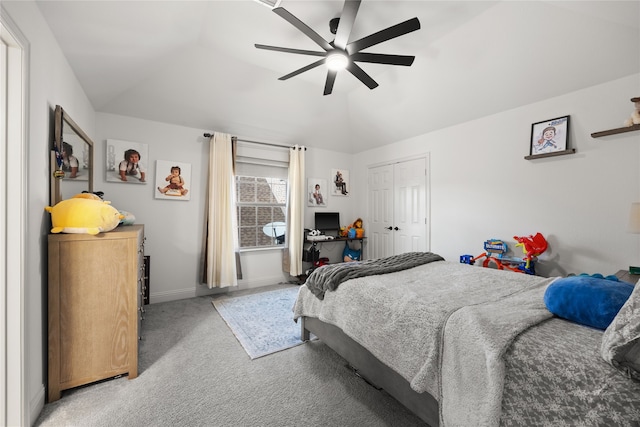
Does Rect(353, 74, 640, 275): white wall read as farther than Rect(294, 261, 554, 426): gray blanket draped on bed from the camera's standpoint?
Yes

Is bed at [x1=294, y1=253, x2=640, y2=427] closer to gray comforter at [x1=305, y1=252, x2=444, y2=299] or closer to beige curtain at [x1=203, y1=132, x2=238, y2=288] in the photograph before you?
gray comforter at [x1=305, y1=252, x2=444, y2=299]

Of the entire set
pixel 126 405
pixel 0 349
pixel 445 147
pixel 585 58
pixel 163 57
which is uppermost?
pixel 163 57

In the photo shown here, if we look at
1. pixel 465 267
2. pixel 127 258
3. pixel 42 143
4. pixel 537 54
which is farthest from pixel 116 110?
pixel 537 54

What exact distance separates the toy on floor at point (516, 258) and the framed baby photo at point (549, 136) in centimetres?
92

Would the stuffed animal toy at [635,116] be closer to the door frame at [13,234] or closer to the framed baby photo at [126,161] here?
the door frame at [13,234]

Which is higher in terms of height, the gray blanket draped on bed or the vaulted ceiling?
the vaulted ceiling

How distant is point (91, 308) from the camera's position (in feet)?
5.92

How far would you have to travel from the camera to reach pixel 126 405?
1.67 meters

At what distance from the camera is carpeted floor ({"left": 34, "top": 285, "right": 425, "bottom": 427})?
Result: 1564 millimetres

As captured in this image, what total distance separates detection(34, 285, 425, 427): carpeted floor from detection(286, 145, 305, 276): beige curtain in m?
2.05

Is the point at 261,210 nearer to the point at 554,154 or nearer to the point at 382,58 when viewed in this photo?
the point at 382,58

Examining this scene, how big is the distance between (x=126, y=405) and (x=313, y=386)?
3.84ft

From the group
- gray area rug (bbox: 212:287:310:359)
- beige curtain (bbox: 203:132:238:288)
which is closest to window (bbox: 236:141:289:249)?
beige curtain (bbox: 203:132:238:288)

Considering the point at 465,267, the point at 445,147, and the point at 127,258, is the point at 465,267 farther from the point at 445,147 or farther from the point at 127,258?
the point at 127,258
